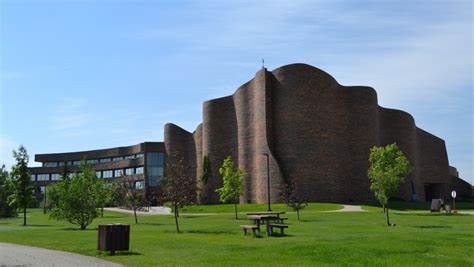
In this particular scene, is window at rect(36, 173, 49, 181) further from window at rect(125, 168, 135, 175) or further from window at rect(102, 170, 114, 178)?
window at rect(125, 168, 135, 175)

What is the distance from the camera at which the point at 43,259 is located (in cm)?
1442

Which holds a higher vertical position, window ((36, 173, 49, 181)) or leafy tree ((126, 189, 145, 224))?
window ((36, 173, 49, 181))

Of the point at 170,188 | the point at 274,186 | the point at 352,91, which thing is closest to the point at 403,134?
the point at 352,91

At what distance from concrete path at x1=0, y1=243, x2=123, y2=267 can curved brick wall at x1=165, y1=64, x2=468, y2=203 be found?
4815cm

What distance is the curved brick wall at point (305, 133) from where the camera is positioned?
65562 mm

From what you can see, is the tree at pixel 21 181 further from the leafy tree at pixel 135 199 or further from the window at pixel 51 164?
the window at pixel 51 164

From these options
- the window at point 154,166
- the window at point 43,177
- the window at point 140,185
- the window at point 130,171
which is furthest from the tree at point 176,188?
the window at point 43,177

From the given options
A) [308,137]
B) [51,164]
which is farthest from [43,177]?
[308,137]

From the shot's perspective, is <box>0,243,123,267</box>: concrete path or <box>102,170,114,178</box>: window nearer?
<box>0,243,123,267</box>: concrete path

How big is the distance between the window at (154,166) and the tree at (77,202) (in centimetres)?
6694

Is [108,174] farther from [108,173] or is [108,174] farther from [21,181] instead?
[21,181]

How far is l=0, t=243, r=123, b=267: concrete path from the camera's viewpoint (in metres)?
13.4

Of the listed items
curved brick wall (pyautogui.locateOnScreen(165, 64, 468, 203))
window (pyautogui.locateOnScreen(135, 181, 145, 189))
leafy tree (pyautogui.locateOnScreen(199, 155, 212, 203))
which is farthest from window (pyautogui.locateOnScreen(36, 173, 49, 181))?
leafy tree (pyautogui.locateOnScreen(199, 155, 212, 203))

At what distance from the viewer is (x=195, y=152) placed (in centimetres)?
9006
